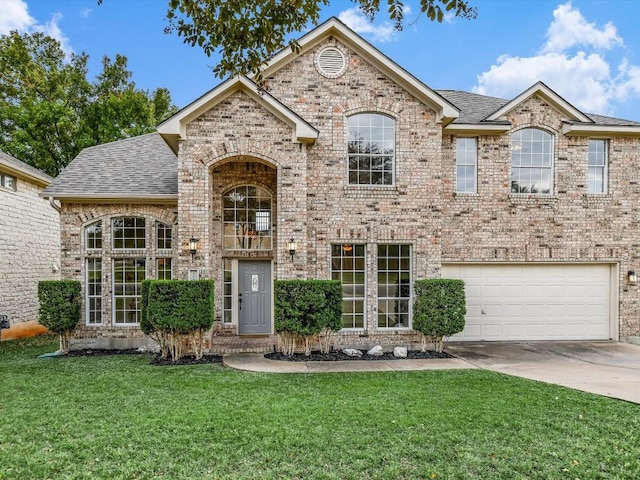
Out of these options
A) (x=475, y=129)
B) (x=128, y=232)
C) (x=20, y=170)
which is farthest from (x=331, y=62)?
(x=20, y=170)

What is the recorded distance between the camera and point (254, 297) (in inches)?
417

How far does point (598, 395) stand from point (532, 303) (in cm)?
485

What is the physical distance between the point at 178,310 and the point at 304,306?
8.50 ft

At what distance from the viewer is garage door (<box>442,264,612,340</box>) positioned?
10.5 m

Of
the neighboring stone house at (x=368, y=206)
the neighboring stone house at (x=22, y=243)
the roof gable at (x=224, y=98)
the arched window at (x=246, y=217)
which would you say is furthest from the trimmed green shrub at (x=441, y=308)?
the neighboring stone house at (x=22, y=243)

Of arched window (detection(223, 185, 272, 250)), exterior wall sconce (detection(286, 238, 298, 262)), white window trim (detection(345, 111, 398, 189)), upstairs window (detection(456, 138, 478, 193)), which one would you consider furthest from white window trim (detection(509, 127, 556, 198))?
arched window (detection(223, 185, 272, 250))

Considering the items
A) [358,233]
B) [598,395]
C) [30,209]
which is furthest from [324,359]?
[30,209]

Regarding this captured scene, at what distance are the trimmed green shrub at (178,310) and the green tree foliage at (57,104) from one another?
16.1 meters

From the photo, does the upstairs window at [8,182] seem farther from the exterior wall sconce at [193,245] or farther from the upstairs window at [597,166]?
the upstairs window at [597,166]

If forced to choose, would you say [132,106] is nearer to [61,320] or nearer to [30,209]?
[30,209]

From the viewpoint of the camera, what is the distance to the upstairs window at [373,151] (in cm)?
973

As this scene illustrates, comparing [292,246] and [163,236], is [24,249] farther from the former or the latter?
[292,246]

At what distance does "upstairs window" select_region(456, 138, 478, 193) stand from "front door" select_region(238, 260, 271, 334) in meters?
5.45

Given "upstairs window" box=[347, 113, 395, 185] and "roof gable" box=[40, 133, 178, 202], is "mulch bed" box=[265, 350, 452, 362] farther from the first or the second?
"roof gable" box=[40, 133, 178, 202]
